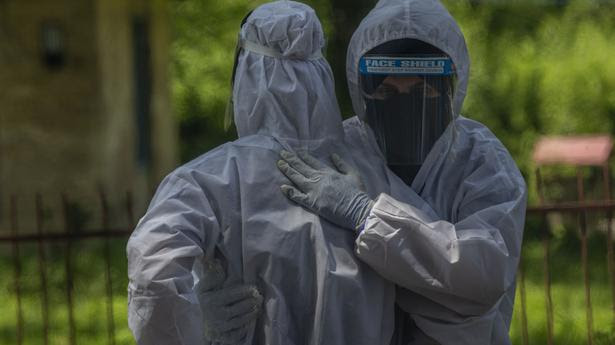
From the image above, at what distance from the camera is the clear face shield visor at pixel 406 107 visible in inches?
114

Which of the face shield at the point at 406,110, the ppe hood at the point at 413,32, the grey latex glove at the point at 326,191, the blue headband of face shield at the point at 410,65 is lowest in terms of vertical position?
the grey latex glove at the point at 326,191

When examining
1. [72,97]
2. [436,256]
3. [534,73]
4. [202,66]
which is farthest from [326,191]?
[202,66]

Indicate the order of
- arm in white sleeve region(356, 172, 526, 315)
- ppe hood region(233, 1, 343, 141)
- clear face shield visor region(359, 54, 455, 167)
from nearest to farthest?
arm in white sleeve region(356, 172, 526, 315) < ppe hood region(233, 1, 343, 141) < clear face shield visor region(359, 54, 455, 167)

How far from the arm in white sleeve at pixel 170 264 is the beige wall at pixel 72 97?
32.0ft

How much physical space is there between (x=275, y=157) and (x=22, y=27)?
33.3 feet

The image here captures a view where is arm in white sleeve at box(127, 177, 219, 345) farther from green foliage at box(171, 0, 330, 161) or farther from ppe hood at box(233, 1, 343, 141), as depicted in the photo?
green foliage at box(171, 0, 330, 161)

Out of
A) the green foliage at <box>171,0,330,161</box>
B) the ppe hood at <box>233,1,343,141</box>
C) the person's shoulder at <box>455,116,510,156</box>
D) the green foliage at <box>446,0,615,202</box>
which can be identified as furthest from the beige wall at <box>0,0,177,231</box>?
the ppe hood at <box>233,1,343,141</box>

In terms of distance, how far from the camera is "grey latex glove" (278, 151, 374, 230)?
8.91 ft

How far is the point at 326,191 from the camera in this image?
8.95 feet

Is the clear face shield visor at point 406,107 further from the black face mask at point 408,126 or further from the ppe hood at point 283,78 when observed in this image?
the ppe hood at point 283,78

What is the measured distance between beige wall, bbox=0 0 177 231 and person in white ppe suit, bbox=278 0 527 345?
9572 mm

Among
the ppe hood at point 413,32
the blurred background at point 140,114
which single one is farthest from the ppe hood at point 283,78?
the blurred background at point 140,114

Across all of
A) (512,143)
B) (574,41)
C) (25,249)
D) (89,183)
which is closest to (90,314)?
(25,249)

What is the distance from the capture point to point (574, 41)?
589 inches
